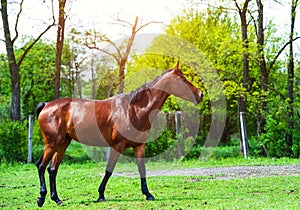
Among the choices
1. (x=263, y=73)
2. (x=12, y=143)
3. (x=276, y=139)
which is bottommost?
(x=276, y=139)

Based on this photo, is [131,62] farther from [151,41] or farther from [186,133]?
[186,133]

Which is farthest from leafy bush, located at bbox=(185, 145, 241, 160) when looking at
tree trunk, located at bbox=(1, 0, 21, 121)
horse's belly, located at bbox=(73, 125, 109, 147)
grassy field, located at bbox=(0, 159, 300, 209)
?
horse's belly, located at bbox=(73, 125, 109, 147)

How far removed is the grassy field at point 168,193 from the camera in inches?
266

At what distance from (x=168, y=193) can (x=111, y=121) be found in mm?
1799

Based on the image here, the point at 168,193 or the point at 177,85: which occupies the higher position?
the point at 177,85

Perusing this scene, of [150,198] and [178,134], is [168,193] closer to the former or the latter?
[150,198]

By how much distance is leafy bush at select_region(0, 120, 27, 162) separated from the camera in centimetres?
1630

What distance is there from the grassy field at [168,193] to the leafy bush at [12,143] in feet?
15.2

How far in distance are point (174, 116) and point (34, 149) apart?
5.45 m

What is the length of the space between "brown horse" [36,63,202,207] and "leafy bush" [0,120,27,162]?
912 centimetres

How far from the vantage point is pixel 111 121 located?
7.55 meters

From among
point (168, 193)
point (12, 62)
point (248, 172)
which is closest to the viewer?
point (168, 193)

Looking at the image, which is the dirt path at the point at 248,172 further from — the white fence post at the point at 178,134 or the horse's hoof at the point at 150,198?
the white fence post at the point at 178,134

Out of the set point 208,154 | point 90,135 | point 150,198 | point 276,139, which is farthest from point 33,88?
point 150,198
